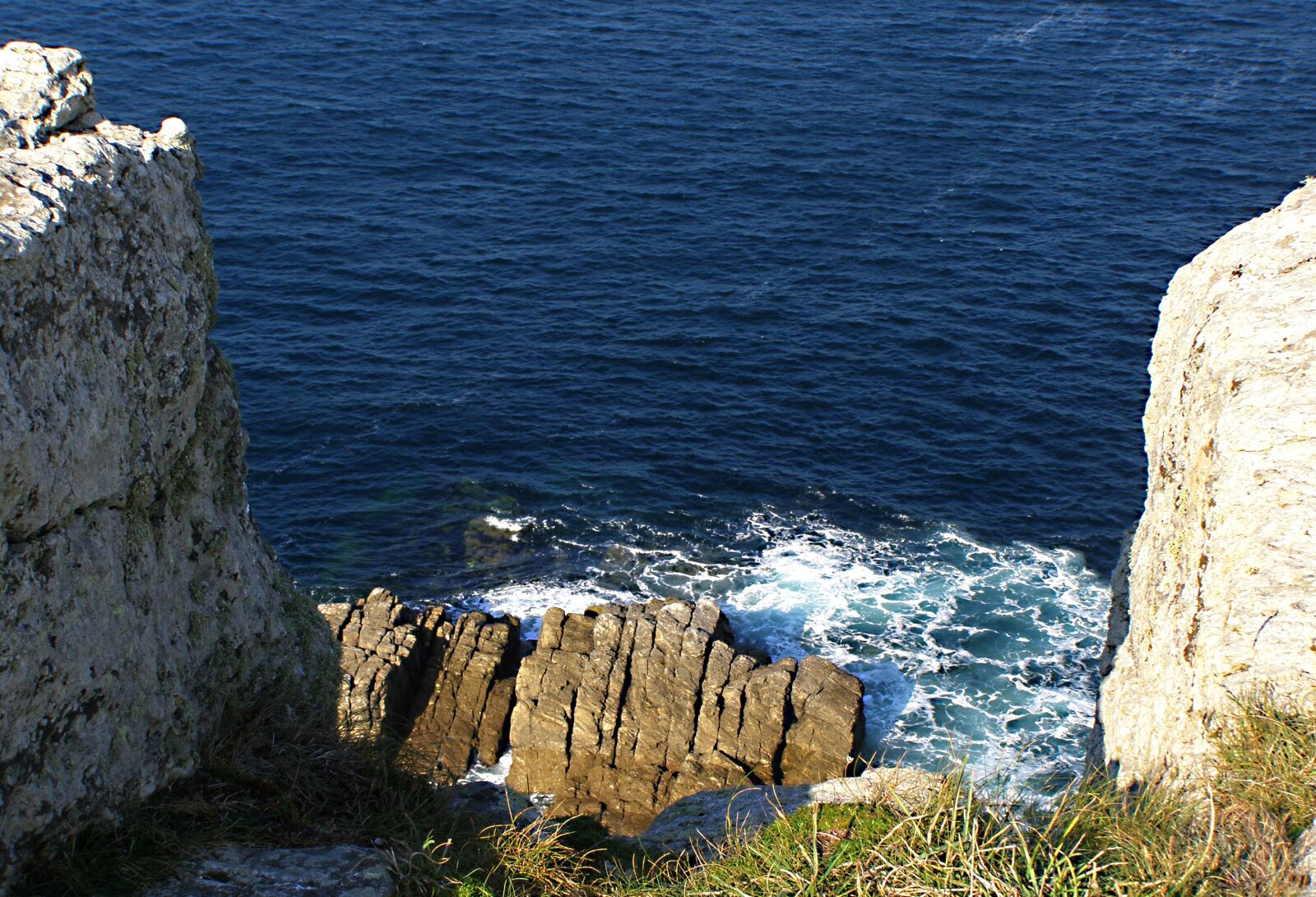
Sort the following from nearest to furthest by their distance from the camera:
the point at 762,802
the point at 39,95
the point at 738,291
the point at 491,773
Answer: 1. the point at 39,95
2. the point at 762,802
3. the point at 491,773
4. the point at 738,291

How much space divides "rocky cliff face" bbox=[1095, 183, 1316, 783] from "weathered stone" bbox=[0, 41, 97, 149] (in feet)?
38.6

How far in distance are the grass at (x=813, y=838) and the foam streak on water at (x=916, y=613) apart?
23567mm

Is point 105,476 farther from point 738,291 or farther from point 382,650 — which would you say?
point 738,291

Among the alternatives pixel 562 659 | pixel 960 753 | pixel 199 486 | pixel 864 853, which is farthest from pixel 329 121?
pixel 864 853

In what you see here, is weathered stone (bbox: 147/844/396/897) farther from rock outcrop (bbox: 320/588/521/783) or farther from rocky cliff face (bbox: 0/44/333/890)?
rock outcrop (bbox: 320/588/521/783)

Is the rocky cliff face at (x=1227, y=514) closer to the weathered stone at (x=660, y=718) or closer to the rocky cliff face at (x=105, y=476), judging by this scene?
the rocky cliff face at (x=105, y=476)

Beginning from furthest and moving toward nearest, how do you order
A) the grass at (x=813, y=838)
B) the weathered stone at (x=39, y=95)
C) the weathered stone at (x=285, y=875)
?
1. the weathered stone at (x=39, y=95)
2. the weathered stone at (x=285, y=875)
3. the grass at (x=813, y=838)

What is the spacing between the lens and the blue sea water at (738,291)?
138ft

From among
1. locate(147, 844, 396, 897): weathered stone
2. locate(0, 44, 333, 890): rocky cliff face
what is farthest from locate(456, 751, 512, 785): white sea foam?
locate(147, 844, 396, 897): weathered stone

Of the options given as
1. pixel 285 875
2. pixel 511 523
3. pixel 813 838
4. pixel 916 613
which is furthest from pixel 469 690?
pixel 813 838

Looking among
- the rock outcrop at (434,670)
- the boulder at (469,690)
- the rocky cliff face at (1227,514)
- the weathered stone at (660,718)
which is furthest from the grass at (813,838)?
the boulder at (469,690)

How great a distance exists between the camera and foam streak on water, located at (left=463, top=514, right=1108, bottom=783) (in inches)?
1384

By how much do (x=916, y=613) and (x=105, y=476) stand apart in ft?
110

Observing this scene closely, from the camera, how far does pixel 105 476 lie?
1002 centimetres
